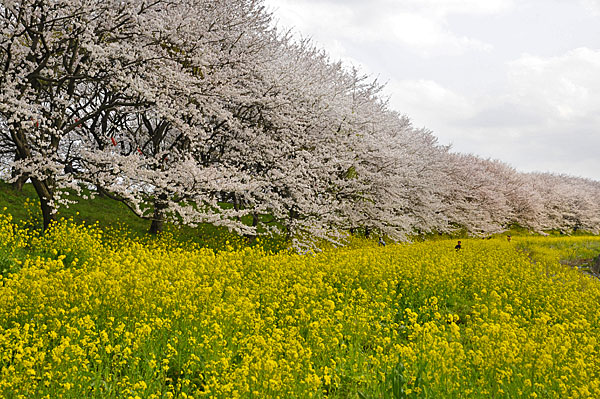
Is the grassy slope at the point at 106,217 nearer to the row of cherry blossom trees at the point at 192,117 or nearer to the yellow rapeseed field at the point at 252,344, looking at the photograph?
the row of cherry blossom trees at the point at 192,117

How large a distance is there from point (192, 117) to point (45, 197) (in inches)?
208

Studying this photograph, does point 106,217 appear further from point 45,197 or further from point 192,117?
point 192,117

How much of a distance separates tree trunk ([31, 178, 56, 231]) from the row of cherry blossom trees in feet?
0.12

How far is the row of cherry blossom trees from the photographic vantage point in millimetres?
12188

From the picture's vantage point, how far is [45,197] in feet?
43.3

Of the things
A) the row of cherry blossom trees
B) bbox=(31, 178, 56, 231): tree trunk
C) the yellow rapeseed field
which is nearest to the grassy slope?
the row of cherry blossom trees

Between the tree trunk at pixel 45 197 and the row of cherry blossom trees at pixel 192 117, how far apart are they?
0.04 meters

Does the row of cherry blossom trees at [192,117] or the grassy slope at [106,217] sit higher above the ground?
the row of cherry blossom trees at [192,117]

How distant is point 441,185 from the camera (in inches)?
1356

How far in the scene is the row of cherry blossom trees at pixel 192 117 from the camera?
480 inches

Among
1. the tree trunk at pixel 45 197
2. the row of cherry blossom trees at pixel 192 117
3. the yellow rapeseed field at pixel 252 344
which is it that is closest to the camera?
the yellow rapeseed field at pixel 252 344

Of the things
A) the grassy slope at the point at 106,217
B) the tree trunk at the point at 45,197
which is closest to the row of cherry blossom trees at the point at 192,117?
the tree trunk at the point at 45,197

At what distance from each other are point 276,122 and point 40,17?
8093 millimetres

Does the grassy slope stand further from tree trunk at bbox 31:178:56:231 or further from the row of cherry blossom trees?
tree trunk at bbox 31:178:56:231
